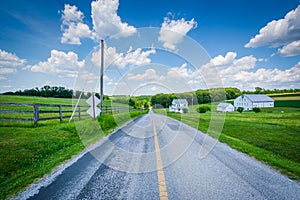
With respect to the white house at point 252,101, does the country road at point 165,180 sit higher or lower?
lower

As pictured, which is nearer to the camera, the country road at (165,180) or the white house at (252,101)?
the country road at (165,180)

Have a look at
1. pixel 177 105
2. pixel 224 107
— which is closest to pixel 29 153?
pixel 177 105

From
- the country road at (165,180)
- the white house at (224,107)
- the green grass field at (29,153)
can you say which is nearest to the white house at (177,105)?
the white house at (224,107)

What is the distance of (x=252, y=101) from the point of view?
54.5 metres

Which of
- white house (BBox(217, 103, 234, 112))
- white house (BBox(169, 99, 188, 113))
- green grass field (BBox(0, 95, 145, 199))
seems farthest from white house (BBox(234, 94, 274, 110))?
green grass field (BBox(0, 95, 145, 199))

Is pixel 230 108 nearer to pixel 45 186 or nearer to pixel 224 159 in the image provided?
pixel 224 159

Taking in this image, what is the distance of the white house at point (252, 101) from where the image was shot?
52.6 m

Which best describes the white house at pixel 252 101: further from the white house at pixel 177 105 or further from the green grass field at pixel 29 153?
the green grass field at pixel 29 153

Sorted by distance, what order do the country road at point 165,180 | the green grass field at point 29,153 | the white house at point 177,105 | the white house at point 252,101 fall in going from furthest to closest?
the white house at point 252,101, the white house at point 177,105, the green grass field at point 29,153, the country road at point 165,180

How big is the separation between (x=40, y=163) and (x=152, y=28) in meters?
8.83

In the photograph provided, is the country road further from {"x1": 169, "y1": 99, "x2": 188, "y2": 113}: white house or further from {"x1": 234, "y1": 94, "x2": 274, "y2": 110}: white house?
{"x1": 234, "y1": 94, "x2": 274, "y2": 110}: white house

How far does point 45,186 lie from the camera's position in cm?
325

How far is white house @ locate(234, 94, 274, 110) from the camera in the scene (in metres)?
52.6

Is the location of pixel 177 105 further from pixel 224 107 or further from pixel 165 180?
pixel 165 180
